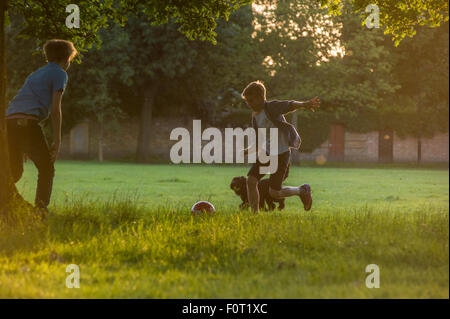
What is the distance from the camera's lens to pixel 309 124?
41.9 metres

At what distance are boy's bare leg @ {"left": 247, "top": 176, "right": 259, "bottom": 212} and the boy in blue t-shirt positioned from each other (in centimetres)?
277

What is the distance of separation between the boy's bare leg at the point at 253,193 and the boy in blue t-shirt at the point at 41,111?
277 centimetres

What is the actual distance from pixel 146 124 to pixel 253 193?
101 feet

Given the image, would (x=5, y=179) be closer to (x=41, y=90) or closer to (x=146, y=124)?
(x=41, y=90)

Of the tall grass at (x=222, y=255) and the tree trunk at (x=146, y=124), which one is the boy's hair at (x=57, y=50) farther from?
the tree trunk at (x=146, y=124)

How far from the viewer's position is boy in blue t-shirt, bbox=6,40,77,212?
6441 millimetres

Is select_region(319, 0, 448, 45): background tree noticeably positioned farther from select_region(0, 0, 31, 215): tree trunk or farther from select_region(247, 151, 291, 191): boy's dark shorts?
select_region(0, 0, 31, 215): tree trunk

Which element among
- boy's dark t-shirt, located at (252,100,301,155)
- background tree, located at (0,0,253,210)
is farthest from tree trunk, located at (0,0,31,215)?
boy's dark t-shirt, located at (252,100,301,155)

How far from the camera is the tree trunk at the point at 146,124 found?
122ft

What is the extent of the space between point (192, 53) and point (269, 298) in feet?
99.4

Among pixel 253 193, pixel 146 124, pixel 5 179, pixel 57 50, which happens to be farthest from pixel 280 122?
pixel 146 124

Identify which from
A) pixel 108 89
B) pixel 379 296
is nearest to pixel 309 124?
pixel 108 89
